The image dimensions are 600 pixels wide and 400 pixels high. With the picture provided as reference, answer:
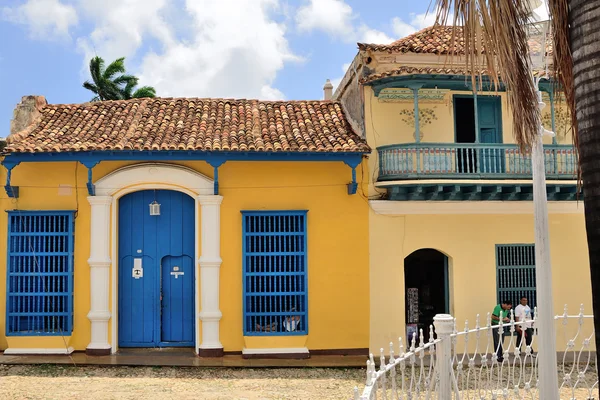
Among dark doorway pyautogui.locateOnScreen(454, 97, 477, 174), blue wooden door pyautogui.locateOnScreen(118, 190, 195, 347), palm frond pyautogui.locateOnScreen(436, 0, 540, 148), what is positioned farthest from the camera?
dark doorway pyautogui.locateOnScreen(454, 97, 477, 174)

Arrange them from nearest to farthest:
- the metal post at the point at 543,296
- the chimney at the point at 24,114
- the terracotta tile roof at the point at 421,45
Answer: the metal post at the point at 543,296 < the terracotta tile roof at the point at 421,45 < the chimney at the point at 24,114

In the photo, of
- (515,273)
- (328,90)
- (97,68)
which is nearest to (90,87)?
(97,68)

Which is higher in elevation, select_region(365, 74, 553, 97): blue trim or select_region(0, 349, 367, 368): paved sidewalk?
select_region(365, 74, 553, 97): blue trim

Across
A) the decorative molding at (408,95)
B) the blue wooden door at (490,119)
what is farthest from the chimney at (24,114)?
the blue wooden door at (490,119)

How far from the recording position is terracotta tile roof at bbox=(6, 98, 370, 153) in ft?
32.8

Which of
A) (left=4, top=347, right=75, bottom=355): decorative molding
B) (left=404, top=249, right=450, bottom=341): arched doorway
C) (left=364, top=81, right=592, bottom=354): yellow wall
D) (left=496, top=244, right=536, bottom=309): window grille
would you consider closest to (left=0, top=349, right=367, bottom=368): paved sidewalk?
(left=4, top=347, right=75, bottom=355): decorative molding

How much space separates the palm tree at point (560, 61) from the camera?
3443 mm

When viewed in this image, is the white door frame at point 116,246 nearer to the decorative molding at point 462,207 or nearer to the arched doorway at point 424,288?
the decorative molding at point 462,207

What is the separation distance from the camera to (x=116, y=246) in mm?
10594

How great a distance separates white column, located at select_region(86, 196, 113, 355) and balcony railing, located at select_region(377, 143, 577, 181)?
509 cm

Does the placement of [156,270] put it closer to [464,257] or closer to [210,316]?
[210,316]

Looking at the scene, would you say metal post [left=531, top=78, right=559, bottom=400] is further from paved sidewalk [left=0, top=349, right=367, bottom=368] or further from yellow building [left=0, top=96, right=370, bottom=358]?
paved sidewalk [left=0, top=349, right=367, bottom=368]

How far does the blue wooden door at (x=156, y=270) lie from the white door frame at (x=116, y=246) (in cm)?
22

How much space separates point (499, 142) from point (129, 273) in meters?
7.46
